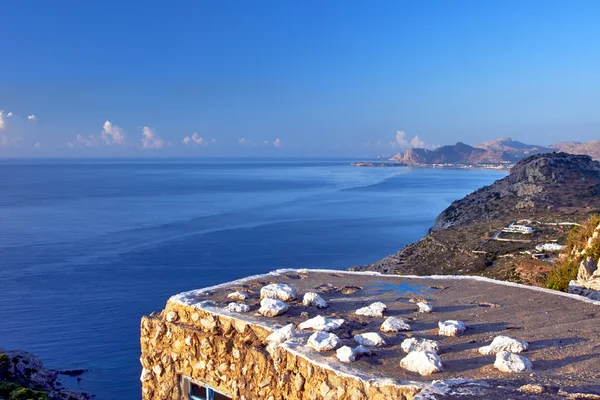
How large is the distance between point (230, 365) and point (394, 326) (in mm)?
2319

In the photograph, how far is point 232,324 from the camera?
7742mm

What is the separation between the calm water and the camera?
24.3 meters

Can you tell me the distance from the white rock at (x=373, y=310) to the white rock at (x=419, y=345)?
1.48 meters

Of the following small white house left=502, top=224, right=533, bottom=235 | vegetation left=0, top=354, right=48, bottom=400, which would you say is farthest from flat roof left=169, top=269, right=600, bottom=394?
small white house left=502, top=224, right=533, bottom=235

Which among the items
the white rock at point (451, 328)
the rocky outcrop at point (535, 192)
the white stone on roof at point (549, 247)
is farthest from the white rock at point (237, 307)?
the rocky outcrop at point (535, 192)

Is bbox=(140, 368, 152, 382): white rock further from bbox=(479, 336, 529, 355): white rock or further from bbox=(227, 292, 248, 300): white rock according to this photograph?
bbox=(479, 336, 529, 355): white rock

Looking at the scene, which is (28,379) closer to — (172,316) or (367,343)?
(172,316)

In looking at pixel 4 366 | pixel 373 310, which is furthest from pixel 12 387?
pixel 373 310

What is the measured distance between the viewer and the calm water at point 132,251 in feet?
79.8

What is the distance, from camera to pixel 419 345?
6.72m

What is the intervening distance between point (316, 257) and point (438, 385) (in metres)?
36.0

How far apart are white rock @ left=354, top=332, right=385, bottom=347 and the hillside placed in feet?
45.9

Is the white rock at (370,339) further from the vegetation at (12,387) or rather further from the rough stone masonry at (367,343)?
the vegetation at (12,387)

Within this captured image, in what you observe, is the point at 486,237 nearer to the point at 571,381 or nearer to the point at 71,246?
the point at 571,381
